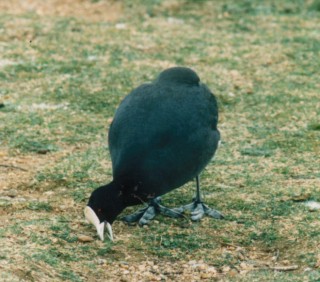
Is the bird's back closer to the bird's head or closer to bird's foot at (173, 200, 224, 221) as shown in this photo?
the bird's head

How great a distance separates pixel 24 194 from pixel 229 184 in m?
1.62

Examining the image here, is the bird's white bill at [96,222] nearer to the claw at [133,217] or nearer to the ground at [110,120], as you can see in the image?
the ground at [110,120]

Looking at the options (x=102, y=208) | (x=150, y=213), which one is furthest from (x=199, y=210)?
(x=102, y=208)

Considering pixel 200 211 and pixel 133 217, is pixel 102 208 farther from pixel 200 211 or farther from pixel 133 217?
pixel 200 211

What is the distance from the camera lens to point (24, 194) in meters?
6.06

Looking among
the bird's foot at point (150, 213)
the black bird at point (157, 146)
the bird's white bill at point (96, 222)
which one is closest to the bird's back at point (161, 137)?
the black bird at point (157, 146)

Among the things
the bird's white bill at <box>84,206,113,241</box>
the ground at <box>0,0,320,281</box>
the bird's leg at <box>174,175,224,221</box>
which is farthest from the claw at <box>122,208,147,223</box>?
the bird's white bill at <box>84,206,113,241</box>

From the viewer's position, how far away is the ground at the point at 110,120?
511 cm

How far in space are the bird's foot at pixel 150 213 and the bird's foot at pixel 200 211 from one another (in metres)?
0.09

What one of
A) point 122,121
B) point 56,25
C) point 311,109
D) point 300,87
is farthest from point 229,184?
point 56,25

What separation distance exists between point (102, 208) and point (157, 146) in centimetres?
56

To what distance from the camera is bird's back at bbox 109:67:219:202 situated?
17.2 ft

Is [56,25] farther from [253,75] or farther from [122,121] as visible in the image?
[122,121]

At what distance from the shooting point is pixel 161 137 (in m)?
5.34
